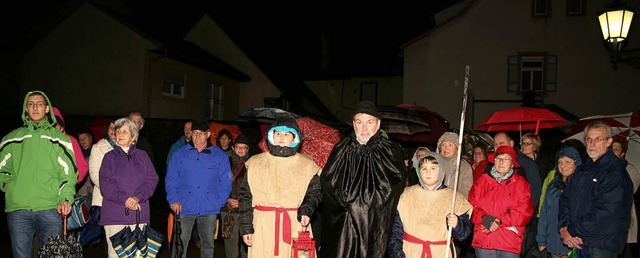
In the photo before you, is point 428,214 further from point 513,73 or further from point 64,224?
point 513,73

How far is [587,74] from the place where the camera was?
71.1ft

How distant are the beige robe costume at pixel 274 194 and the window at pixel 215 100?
839 inches

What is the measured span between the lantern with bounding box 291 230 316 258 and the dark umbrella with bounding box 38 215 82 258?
2.44 m

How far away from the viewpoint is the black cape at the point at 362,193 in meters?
5.28

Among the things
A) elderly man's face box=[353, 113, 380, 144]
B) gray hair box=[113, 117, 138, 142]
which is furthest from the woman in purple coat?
elderly man's face box=[353, 113, 380, 144]

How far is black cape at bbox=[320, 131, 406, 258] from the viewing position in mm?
5277

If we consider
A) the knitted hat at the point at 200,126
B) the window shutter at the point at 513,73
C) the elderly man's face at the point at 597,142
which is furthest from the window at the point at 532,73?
the knitted hat at the point at 200,126

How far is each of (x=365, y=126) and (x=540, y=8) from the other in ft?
63.0

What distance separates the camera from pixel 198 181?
714cm

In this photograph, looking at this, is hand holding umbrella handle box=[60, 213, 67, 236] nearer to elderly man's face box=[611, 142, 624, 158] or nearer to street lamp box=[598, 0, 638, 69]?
elderly man's face box=[611, 142, 624, 158]

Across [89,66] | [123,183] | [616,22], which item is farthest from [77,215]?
[89,66]

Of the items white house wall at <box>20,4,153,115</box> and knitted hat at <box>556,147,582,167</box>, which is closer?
knitted hat at <box>556,147,582,167</box>

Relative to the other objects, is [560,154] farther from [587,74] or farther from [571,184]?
[587,74]

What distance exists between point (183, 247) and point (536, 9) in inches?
754
